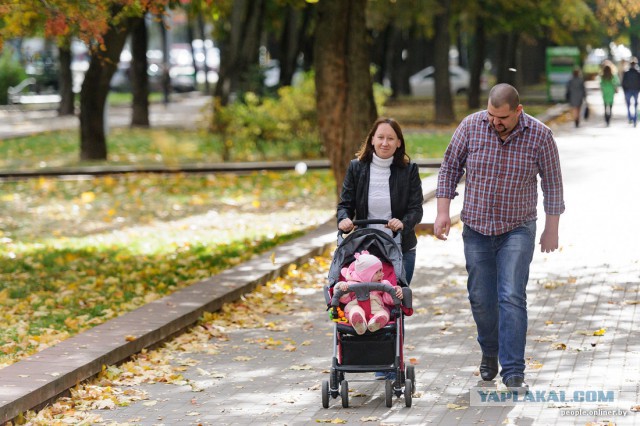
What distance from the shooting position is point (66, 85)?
43188 mm

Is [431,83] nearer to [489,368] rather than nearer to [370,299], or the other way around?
[489,368]

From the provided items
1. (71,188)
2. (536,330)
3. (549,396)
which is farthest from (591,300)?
(71,188)

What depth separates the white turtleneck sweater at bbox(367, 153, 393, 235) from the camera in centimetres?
774

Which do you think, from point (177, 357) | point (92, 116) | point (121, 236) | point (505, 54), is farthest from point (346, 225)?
point (505, 54)

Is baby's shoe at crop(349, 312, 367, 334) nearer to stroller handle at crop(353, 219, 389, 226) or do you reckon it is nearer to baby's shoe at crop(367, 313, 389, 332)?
baby's shoe at crop(367, 313, 389, 332)

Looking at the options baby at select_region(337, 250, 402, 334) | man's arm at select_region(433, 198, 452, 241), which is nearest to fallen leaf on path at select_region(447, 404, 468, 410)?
baby at select_region(337, 250, 402, 334)

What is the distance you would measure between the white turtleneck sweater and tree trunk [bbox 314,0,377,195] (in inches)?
320

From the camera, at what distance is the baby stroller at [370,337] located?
7238 mm

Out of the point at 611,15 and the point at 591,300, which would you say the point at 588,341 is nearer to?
the point at 591,300

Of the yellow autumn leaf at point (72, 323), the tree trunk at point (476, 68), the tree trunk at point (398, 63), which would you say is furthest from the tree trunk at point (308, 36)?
the yellow autumn leaf at point (72, 323)

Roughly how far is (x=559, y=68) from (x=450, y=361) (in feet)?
117

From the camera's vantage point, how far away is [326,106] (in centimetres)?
1606

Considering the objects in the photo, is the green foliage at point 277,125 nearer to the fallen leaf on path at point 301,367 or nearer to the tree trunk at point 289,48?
the tree trunk at point 289,48

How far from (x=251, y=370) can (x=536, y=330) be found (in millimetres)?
2330
